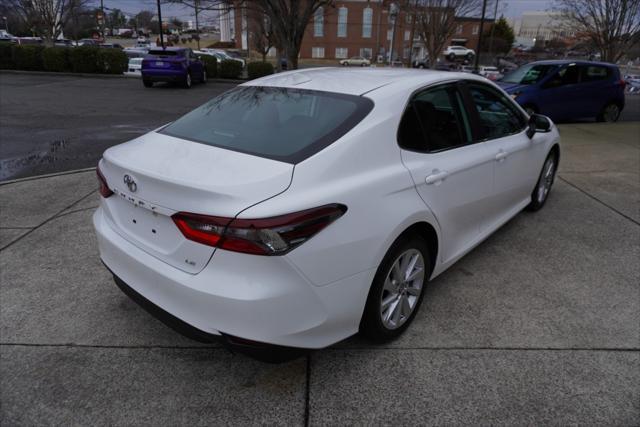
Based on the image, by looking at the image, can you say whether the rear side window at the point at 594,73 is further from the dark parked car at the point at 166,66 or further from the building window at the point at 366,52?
the building window at the point at 366,52

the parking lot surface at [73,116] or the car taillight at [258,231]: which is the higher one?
the car taillight at [258,231]

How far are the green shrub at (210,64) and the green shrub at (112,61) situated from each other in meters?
3.87

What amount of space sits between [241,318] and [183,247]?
0.43m

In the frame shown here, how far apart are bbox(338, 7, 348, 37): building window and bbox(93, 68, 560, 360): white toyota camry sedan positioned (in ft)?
227

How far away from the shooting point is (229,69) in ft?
78.4

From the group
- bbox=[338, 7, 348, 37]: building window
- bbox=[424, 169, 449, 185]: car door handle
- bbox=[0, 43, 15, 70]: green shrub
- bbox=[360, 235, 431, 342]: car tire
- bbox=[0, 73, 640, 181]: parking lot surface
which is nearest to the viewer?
bbox=[360, 235, 431, 342]: car tire

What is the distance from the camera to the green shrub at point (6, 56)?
76.8 feet

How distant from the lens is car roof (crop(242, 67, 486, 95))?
9.61ft

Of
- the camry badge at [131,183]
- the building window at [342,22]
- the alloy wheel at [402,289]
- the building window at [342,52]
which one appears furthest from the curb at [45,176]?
the building window at [342,52]

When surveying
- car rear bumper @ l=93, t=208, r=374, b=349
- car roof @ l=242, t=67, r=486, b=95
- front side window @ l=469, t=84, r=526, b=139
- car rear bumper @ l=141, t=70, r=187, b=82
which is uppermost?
car roof @ l=242, t=67, r=486, b=95

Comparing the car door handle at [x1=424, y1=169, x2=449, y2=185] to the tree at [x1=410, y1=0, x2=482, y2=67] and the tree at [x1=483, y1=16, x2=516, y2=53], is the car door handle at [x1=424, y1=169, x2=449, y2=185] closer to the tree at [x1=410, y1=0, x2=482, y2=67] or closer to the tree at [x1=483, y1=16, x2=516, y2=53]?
the tree at [x1=410, y1=0, x2=482, y2=67]

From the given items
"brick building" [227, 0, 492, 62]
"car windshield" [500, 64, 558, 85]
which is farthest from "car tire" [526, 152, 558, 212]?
"brick building" [227, 0, 492, 62]

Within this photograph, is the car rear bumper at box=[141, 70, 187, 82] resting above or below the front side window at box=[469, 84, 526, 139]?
below

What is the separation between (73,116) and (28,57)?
50.8ft
